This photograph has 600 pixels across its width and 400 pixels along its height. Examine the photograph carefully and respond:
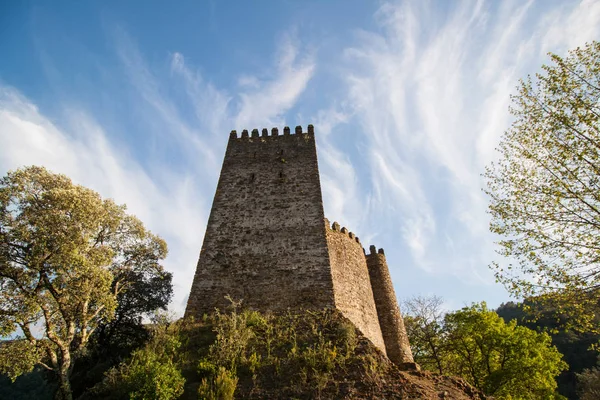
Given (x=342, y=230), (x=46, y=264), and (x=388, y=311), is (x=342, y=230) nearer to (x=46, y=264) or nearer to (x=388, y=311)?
(x=388, y=311)

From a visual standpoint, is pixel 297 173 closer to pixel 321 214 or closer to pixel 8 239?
pixel 321 214

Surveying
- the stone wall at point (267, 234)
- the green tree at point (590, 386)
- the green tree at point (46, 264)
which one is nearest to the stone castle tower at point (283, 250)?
the stone wall at point (267, 234)

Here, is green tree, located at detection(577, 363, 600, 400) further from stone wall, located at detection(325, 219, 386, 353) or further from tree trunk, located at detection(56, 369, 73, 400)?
tree trunk, located at detection(56, 369, 73, 400)

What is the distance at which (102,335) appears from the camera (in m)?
19.5

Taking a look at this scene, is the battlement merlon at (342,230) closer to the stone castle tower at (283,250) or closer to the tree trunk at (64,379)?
the stone castle tower at (283,250)

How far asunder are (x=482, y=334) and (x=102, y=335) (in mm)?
22088

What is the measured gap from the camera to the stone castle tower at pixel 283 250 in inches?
501

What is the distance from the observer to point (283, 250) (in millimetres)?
13812

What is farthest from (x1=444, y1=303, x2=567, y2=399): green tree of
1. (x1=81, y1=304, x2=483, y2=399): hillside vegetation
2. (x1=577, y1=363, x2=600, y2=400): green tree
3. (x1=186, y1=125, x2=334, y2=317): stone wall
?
(x1=186, y1=125, x2=334, y2=317): stone wall

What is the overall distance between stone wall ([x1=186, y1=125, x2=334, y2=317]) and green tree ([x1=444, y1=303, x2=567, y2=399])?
40.1ft

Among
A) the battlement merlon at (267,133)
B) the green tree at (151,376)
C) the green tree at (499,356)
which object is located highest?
the battlement merlon at (267,133)

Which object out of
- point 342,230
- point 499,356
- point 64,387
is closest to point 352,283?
point 342,230

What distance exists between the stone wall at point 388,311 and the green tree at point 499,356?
4878mm

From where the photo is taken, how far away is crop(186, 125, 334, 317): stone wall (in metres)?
12.6
